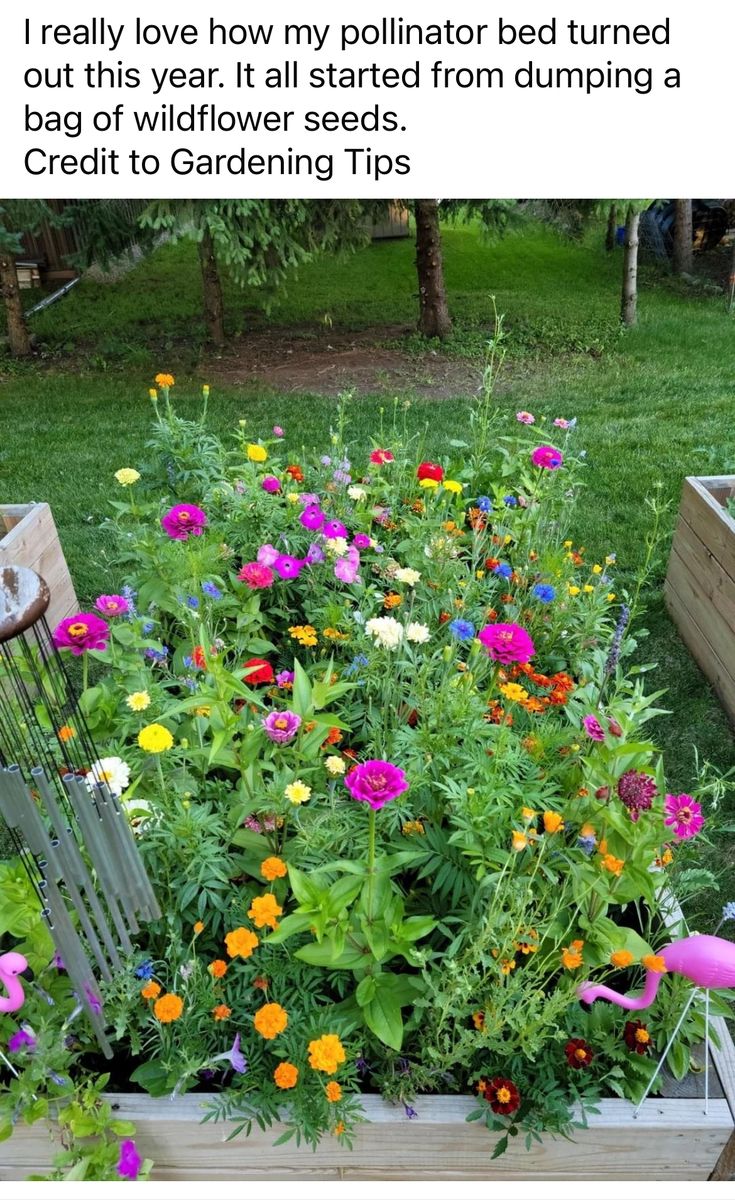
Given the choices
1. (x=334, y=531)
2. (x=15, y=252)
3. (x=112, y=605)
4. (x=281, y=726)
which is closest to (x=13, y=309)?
(x=15, y=252)

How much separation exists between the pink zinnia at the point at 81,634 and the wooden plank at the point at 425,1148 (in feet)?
2.57

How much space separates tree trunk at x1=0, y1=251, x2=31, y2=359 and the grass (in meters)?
0.28

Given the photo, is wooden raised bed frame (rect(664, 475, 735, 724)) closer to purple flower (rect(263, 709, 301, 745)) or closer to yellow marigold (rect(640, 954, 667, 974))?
yellow marigold (rect(640, 954, 667, 974))

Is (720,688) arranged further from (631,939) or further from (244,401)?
(244,401)

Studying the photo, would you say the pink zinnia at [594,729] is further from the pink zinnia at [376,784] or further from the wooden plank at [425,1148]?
the wooden plank at [425,1148]

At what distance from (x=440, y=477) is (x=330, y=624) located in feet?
2.13

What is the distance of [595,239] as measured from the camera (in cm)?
1089

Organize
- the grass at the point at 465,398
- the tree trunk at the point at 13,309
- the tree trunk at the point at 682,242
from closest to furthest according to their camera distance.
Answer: the grass at the point at 465,398
the tree trunk at the point at 13,309
the tree trunk at the point at 682,242

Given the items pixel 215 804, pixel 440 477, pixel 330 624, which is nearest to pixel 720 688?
pixel 440 477

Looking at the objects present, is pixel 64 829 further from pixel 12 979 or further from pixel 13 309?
pixel 13 309

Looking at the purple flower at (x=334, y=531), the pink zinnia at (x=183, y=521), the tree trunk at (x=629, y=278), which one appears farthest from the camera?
the tree trunk at (x=629, y=278)

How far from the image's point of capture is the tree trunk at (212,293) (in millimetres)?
6402

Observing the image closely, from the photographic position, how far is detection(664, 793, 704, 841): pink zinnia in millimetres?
1378

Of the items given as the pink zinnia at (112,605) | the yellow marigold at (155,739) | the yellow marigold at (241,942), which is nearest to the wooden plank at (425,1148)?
the yellow marigold at (241,942)
